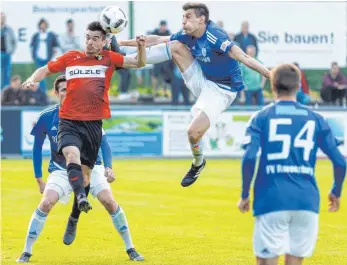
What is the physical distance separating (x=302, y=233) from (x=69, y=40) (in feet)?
65.0

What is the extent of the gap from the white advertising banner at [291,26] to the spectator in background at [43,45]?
3481 millimetres

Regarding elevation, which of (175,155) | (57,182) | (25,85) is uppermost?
(25,85)

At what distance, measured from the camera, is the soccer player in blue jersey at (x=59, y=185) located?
1223cm

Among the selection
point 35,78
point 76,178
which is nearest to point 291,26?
point 35,78

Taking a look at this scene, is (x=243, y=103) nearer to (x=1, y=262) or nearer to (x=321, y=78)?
(x=321, y=78)

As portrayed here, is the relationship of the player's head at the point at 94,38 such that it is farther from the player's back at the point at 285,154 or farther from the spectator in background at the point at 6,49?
the spectator in background at the point at 6,49

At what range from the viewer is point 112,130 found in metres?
26.6

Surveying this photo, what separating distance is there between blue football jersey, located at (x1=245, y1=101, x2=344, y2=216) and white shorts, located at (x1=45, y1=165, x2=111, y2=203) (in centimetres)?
→ 399

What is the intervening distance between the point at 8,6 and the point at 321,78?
9063 mm

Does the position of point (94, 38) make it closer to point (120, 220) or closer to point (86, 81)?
point (86, 81)

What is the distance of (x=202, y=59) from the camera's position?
41.6 ft

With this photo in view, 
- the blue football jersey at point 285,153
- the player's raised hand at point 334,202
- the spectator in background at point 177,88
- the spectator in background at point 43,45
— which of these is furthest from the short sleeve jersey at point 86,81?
the spectator in background at point 43,45

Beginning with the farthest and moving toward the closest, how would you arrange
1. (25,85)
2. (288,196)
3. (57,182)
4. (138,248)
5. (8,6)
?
(8,6)
(138,248)
(57,182)
(25,85)
(288,196)

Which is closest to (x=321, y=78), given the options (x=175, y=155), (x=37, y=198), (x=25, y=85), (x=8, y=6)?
(x=175, y=155)
